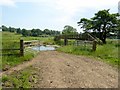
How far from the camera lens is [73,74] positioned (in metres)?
12.1

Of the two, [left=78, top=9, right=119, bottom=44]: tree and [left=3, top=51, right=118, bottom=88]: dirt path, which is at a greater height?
[left=78, top=9, right=119, bottom=44]: tree

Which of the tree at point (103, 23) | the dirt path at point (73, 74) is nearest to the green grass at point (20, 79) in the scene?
the dirt path at point (73, 74)

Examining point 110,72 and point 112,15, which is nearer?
point 110,72

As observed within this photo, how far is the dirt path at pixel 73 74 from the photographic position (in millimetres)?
10742

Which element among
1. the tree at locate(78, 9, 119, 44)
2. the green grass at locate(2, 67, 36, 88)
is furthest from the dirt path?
the tree at locate(78, 9, 119, 44)

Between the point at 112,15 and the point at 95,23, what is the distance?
113 inches

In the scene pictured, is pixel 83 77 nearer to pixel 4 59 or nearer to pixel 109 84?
pixel 109 84

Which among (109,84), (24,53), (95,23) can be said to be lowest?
(109,84)

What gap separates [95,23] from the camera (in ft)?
123


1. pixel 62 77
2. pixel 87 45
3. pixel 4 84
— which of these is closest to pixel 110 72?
pixel 62 77

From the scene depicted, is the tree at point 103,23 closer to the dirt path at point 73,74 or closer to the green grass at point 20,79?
the dirt path at point 73,74

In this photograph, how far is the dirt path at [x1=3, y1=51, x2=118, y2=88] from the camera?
10.7m

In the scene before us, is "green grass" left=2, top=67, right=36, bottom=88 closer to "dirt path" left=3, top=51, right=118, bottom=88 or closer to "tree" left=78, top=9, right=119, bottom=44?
"dirt path" left=3, top=51, right=118, bottom=88

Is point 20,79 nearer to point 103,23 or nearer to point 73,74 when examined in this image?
point 73,74
